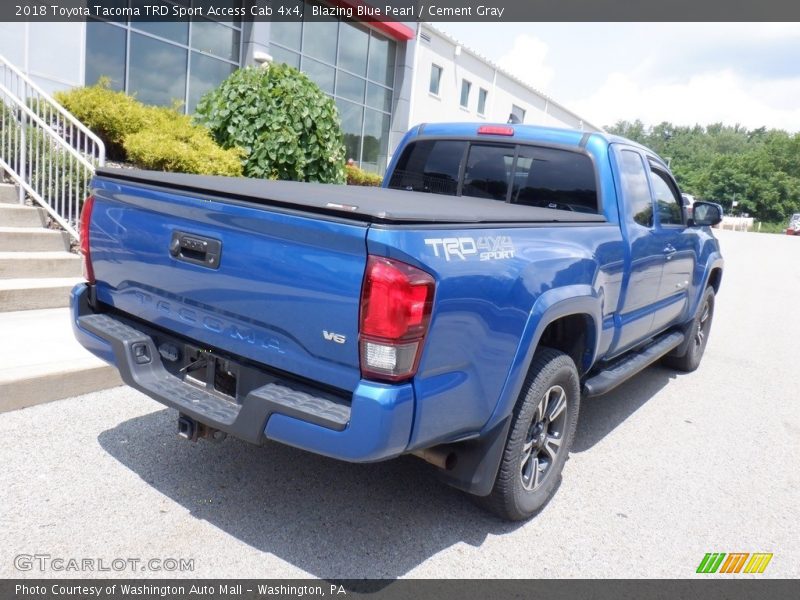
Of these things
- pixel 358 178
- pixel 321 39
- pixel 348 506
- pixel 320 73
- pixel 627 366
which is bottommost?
pixel 348 506

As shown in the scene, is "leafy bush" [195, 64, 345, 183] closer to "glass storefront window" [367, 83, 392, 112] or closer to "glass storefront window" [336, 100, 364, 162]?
→ "glass storefront window" [336, 100, 364, 162]

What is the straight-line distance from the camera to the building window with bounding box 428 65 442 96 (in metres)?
23.8

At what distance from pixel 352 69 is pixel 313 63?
1.95 m

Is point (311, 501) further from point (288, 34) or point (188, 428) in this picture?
point (288, 34)

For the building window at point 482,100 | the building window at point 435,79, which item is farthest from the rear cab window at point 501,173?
the building window at point 482,100

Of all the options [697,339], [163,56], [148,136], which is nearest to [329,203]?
[697,339]

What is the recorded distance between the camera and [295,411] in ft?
8.54

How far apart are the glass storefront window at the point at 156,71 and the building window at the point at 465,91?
14.6 m

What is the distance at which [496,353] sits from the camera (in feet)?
9.61

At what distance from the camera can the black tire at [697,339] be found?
6699mm

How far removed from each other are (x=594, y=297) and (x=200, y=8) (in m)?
13.3

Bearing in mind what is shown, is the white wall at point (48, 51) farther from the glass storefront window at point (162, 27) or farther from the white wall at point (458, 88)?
the white wall at point (458, 88)
